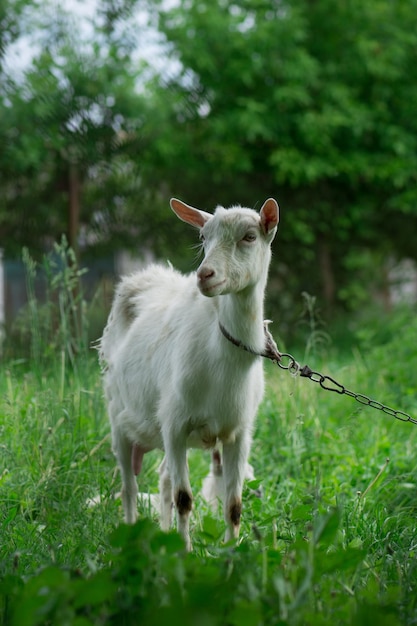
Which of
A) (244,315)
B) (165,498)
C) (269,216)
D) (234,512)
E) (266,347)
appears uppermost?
(269,216)

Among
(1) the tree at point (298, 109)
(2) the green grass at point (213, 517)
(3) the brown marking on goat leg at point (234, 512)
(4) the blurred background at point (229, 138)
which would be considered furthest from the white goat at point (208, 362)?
(1) the tree at point (298, 109)

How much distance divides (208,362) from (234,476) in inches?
22.5

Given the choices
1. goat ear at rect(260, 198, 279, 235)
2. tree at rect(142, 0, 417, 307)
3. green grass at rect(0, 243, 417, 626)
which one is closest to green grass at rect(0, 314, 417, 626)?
green grass at rect(0, 243, 417, 626)

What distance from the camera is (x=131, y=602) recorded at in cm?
228

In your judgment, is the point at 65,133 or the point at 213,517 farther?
the point at 65,133

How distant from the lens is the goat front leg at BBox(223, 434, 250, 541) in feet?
12.3

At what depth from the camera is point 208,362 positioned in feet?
11.7

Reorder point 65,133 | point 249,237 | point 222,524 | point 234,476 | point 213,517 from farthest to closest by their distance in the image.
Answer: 1. point 65,133
2. point 213,517
3. point 234,476
4. point 249,237
5. point 222,524

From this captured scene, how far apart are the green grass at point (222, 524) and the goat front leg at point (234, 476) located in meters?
0.12

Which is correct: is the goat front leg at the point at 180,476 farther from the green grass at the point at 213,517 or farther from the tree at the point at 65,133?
the tree at the point at 65,133

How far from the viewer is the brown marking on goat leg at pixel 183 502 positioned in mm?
3666

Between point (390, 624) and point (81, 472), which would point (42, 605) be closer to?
point (390, 624)

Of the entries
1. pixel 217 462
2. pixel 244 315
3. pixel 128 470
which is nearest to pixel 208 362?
pixel 244 315

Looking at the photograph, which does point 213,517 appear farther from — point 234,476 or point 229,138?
point 229,138
